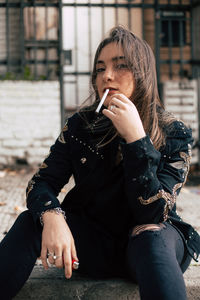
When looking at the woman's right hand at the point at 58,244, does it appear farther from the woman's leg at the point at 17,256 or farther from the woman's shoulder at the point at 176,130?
the woman's shoulder at the point at 176,130

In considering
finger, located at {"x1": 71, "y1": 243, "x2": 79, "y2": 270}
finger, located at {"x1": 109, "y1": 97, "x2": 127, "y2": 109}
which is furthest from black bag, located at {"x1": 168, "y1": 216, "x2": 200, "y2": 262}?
finger, located at {"x1": 109, "y1": 97, "x2": 127, "y2": 109}

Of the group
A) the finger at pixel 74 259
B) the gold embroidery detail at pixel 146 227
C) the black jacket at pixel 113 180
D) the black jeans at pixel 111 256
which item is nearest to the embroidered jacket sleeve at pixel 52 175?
the black jacket at pixel 113 180

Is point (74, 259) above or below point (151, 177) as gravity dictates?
below

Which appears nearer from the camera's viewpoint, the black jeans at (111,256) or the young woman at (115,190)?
the black jeans at (111,256)

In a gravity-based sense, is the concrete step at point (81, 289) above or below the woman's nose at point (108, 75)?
below

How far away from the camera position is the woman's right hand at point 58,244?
179 centimetres

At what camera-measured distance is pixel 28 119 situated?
5.52m

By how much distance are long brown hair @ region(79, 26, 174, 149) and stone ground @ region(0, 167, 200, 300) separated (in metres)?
0.71

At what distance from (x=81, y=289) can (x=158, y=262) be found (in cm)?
57

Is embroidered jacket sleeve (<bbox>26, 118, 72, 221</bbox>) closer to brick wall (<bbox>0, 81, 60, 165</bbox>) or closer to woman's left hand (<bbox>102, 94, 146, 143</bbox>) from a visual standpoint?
woman's left hand (<bbox>102, 94, 146, 143</bbox>)

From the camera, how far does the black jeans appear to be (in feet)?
5.30

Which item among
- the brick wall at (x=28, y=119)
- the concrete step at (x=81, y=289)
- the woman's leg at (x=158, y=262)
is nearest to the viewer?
the woman's leg at (x=158, y=262)

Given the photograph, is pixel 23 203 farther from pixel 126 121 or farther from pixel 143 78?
pixel 126 121

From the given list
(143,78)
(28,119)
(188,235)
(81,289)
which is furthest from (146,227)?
(28,119)
